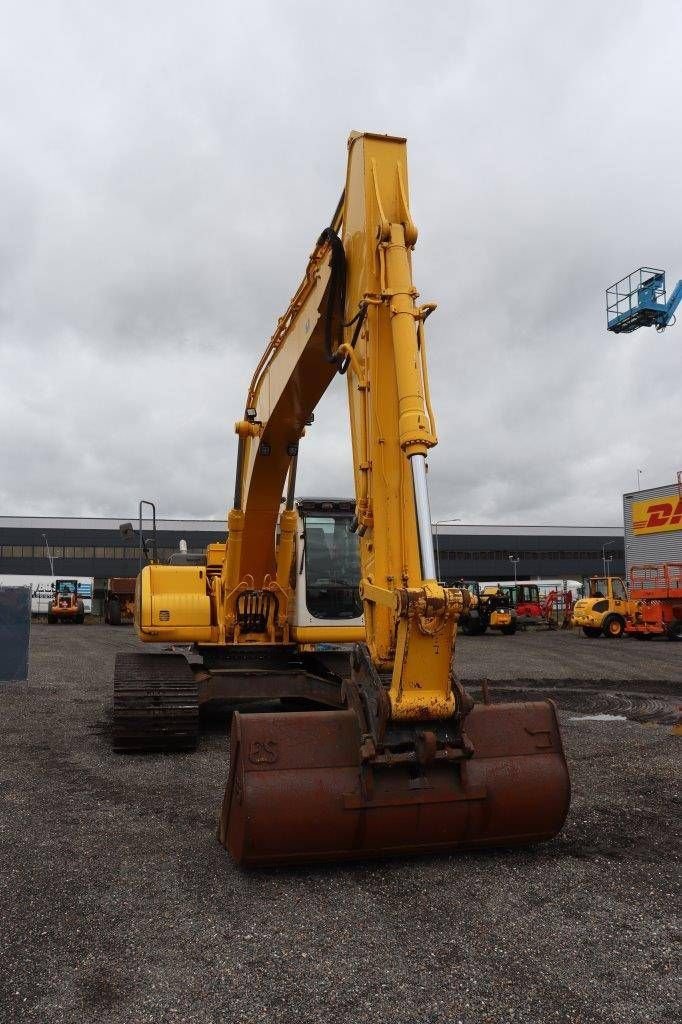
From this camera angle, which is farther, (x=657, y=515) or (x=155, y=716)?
(x=657, y=515)

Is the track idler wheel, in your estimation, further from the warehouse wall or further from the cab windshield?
the warehouse wall

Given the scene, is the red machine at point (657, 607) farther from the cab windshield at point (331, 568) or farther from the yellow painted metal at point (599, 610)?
the cab windshield at point (331, 568)

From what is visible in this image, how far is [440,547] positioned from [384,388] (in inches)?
3433

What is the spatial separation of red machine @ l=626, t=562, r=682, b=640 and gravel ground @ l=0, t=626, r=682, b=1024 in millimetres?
23774

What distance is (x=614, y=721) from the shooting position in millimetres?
10852

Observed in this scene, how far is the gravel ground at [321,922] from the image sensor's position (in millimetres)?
3424

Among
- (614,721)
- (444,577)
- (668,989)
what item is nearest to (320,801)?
(668,989)

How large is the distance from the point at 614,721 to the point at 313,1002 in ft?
27.9

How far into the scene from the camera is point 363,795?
4750 mm

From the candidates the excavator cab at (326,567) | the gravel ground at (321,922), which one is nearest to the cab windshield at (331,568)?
the excavator cab at (326,567)

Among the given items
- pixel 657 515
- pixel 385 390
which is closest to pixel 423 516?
pixel 385 390

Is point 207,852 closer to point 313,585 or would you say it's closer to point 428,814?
point 428,814

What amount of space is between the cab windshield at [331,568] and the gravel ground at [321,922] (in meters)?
3.00

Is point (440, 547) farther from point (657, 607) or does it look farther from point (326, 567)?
point (326, 567)
